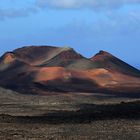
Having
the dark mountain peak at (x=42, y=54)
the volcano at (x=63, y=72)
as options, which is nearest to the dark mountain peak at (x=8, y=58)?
the volcano at (x=63, y=72)

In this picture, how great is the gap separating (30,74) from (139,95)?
19452 millimetres

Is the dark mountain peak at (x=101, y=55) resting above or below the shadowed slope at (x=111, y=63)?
above

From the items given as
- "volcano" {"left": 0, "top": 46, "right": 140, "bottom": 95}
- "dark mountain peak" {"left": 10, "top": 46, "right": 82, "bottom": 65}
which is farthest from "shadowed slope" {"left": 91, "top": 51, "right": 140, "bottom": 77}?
"dark mountain peak" {"left": 10, "top": 46, "right": 82, "bottom": 65}

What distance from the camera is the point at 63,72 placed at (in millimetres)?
86688

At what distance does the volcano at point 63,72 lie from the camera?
7981 cm

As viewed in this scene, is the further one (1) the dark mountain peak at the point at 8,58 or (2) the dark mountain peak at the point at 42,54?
(2) the dark mountain peak at the point at 42,54

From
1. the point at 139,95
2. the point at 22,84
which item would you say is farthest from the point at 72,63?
the point at 139,95

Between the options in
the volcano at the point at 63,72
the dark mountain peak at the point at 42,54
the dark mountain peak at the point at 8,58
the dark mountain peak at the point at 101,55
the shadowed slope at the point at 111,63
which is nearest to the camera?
the volcano at the point at 63,72

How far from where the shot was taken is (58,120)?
119 feet

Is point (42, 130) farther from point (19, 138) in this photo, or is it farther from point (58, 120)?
point (58, 120)

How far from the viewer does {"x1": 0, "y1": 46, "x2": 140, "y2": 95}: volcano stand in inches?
3142

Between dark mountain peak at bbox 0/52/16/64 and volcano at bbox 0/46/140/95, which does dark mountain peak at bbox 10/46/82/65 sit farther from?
dark mountain peak at bbox 0/52/16/64

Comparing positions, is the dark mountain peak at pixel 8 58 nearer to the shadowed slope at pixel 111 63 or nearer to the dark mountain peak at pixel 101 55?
the shadowed slope at pixel 111 63

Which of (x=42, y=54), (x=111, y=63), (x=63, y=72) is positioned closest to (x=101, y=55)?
(x=111, y=63)
